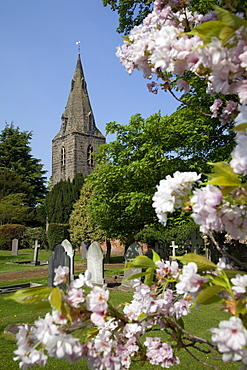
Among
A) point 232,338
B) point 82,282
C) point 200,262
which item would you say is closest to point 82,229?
point 82,282

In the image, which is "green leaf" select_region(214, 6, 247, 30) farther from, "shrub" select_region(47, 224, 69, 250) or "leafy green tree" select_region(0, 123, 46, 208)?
"leafy green tree" select_region(0, 123, 46, 208)

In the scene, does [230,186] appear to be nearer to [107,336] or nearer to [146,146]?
[107,336]

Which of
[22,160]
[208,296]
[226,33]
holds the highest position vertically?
[22,160]

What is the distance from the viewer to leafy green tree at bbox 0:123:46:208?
1678 inches

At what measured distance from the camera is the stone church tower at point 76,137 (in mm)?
36719

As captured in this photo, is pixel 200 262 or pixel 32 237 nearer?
pixel 200 262

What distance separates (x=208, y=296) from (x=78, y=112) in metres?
38.6

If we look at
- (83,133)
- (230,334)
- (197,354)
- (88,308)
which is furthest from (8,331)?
(83,133)

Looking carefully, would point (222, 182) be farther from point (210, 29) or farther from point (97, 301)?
point (97, 301)

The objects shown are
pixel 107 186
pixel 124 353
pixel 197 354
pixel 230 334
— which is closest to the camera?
pixel 230 334

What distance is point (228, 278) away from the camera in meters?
1.22

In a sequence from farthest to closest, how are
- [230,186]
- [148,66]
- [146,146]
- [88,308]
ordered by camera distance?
Result: [146,146], [148,66], [88,308], [230,186]

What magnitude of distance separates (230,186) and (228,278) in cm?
37

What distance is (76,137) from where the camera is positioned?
1451 inches
